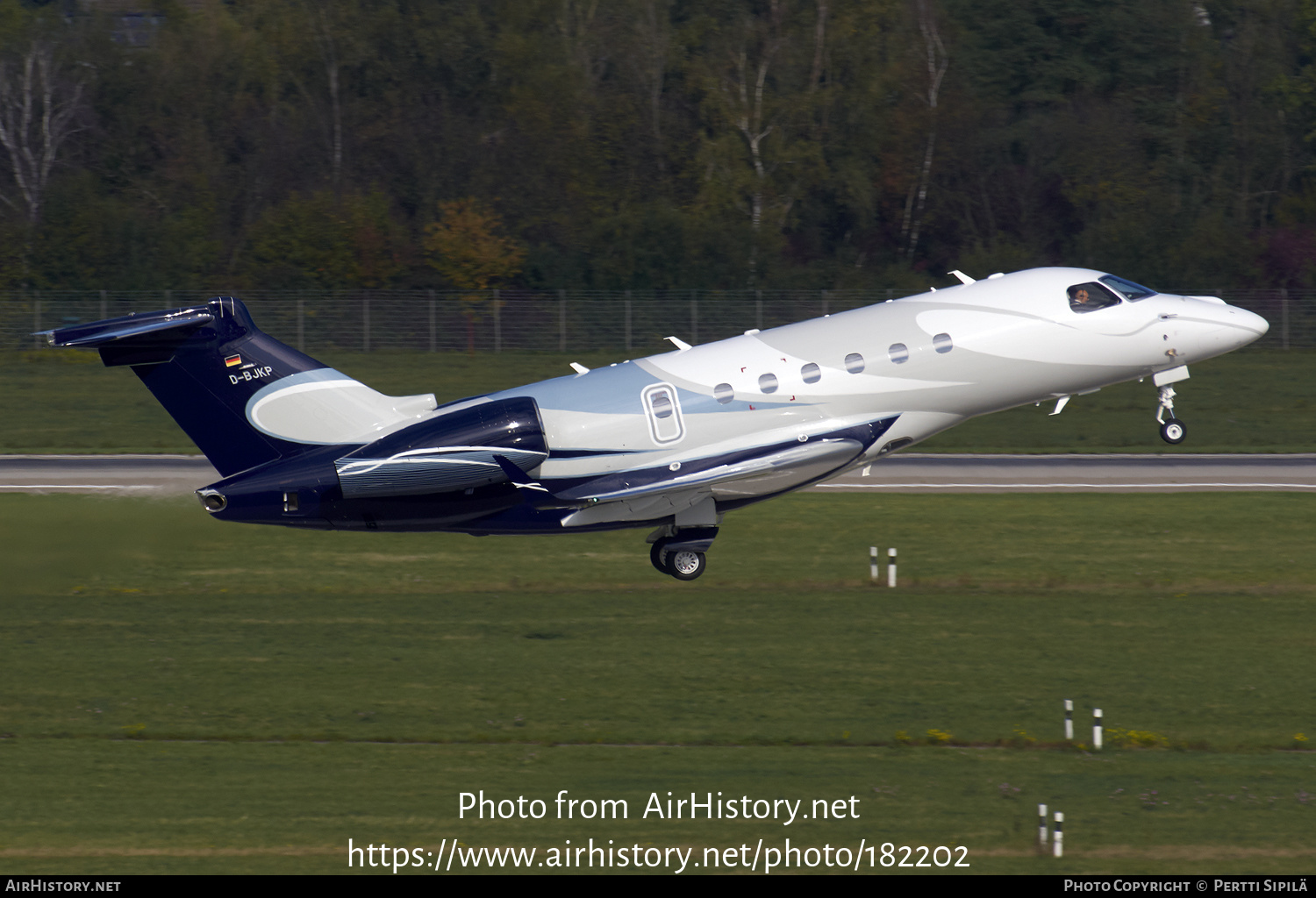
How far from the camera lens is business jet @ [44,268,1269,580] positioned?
23828 millimetres

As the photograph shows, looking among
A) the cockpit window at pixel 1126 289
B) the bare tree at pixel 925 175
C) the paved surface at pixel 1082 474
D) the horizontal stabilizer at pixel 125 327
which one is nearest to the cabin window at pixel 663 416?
the horizontal stabilizer at pixel 125 327

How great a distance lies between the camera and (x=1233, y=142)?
74.9 meters

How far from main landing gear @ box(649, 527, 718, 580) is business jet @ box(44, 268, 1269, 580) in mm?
178

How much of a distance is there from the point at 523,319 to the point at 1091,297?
37.5 metres

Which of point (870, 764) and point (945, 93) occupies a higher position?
point (945, 93)

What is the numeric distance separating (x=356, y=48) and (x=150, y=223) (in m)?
15.2

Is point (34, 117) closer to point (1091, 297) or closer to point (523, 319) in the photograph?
point (523, 319)

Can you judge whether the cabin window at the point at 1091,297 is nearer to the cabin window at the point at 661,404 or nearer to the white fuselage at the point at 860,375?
the white fuselage at the point at 860,375

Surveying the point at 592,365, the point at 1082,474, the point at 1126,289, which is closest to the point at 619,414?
the point at 1126,289

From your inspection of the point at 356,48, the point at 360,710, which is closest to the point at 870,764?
the point at 360,710

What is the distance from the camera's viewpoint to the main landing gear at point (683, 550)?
2619cm

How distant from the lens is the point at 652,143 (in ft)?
245

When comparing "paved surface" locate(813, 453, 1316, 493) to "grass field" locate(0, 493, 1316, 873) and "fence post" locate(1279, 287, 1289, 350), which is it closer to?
"grass field" locate(0, 493, 1316, 873)

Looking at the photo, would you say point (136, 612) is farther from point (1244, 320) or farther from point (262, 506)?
point (1244, 320)
